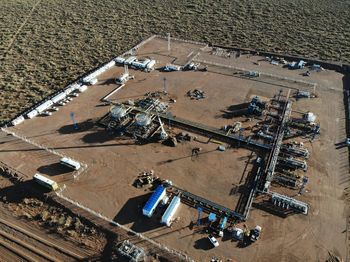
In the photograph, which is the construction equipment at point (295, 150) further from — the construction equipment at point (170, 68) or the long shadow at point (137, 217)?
the construction equipment at point (170, 68)

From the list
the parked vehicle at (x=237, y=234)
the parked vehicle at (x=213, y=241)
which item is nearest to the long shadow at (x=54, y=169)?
the parked vehicle at (x=213, y=241)

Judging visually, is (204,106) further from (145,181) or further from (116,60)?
(116,60)

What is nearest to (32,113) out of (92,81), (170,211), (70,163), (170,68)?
(92,81)

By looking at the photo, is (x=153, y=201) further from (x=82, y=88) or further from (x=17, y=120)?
(x=82, y=88)

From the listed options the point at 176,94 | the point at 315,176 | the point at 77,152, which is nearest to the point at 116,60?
the point at 176,94

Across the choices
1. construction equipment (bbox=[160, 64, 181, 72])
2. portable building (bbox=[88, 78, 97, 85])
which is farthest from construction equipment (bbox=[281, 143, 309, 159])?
portable building (bbox=[88, 78, 97, 85])

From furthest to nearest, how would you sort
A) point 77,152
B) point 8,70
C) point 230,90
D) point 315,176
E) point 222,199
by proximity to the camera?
point 8,70 → point 230,90 → point 77,152 → point 315,176 → point 222,199
